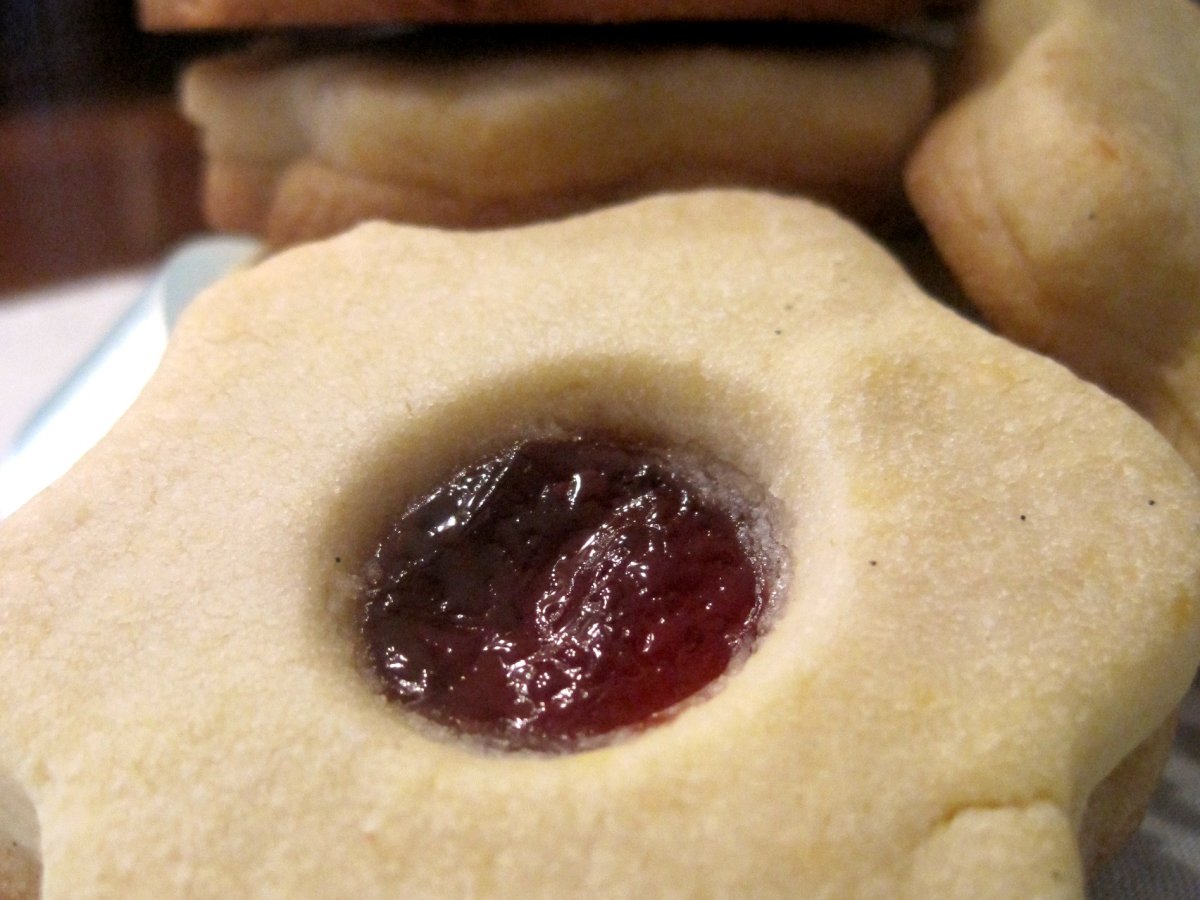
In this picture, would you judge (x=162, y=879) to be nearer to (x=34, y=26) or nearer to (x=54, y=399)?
(x=54, y=399)

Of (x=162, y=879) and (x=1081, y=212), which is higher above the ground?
(x=1081, y=212)

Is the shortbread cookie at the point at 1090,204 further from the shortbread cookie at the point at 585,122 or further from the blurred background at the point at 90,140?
the blurred background at the point at 90,140

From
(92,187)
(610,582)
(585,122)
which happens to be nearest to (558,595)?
(610,582)

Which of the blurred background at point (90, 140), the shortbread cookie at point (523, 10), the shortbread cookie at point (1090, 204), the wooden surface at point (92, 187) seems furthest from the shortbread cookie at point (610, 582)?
the blurred background at point (90, 140)

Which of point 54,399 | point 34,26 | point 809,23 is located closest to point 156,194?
point 34,26

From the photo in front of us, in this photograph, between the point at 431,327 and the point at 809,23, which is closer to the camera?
the point at 431,327

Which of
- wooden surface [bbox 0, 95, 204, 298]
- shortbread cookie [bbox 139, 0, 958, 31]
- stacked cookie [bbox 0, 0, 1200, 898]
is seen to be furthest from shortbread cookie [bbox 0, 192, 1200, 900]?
wooden surface [bbox 0, 95, 204, 298]

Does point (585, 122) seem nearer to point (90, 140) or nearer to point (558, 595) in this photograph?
point (558, 595)
